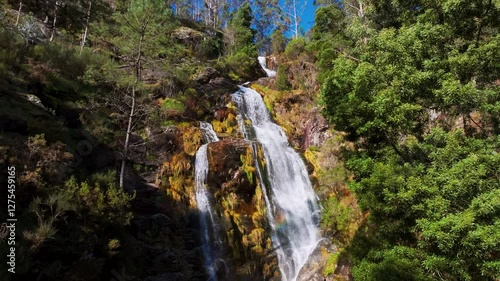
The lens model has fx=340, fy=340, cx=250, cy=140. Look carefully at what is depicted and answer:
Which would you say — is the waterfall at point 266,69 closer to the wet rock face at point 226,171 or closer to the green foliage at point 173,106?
the green foliage at point 173,106

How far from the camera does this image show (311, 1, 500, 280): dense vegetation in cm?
891

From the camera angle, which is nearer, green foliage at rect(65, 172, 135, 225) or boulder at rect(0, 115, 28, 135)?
green foliage at rect(65, 172, 135, 225)

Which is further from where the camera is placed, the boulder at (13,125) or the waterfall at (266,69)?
Answer: the waterfall at (266,69)

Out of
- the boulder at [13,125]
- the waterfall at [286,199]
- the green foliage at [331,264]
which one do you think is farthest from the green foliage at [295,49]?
the boulder at [13,125]

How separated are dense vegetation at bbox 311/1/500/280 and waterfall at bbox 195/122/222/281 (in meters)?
7.54

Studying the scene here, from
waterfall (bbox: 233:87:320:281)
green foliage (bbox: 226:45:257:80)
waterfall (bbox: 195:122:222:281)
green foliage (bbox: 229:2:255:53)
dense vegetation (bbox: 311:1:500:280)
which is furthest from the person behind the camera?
green foliage (bbox: 229:2:255:53)

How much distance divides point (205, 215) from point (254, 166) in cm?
437

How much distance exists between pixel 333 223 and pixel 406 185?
30.8ft

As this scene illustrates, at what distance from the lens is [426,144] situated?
11094mm

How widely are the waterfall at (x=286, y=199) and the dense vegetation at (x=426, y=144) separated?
6.30m

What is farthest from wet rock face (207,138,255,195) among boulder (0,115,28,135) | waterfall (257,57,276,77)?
waterfall (257,57,276,77)

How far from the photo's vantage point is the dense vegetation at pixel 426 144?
8906mm

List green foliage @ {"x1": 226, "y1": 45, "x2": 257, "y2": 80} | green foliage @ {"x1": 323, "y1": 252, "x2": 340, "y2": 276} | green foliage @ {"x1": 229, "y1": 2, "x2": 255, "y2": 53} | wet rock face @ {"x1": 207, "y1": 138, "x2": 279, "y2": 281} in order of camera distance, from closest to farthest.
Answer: green foliage @ {"x1": 323, "y1": 252, "x2": 340, "y2": 276}, wet rock face @ {"x1": 207, "y1": 138, "x2": 279, "y2": 281}, green foliage @ {"x1": 226, "y1": 45, "x2": 257, "y2": 80}, green foliage @ {"x1": 229, "y1": 2, "x2": 255, "y2": 53}

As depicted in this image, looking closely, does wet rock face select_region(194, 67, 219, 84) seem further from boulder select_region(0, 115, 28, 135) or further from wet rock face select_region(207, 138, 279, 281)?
boulder select_region(0, 115, 28, 135)
